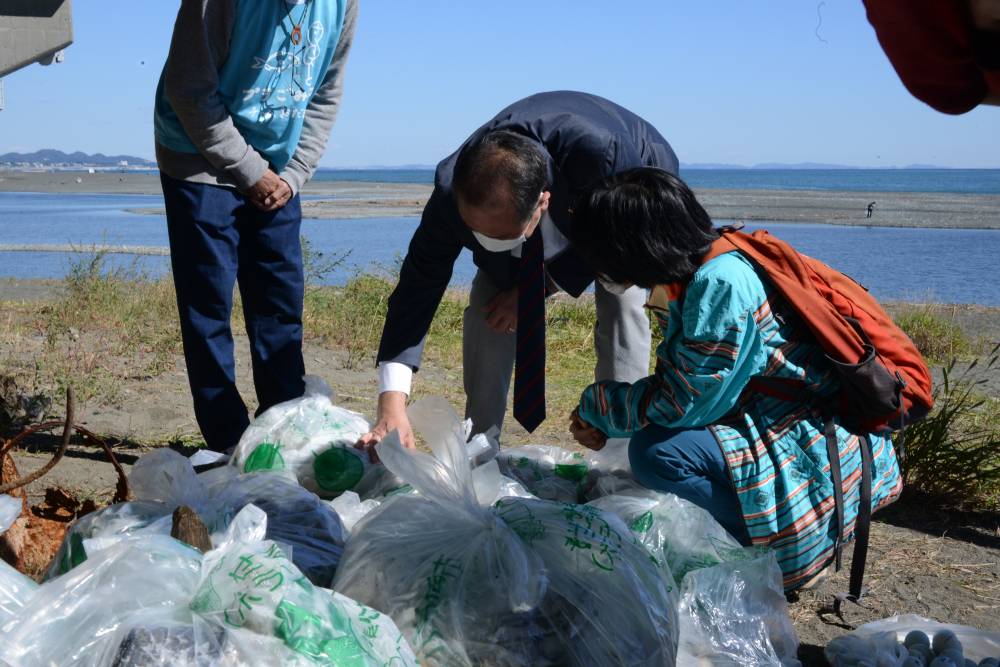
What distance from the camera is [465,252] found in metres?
13.7

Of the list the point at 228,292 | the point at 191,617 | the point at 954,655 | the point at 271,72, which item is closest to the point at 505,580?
the point at 191,617

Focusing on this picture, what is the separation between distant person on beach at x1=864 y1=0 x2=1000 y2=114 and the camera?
42.3 inches

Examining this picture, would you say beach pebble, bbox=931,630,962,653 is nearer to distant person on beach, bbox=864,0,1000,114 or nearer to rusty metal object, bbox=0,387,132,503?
distant person on beach, bbox=864,0,1000,114

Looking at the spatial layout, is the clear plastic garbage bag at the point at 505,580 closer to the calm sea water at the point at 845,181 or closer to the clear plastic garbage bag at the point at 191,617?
the clear plastic garbage bag at the point at 191,617

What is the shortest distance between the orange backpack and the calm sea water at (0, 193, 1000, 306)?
17.0ft

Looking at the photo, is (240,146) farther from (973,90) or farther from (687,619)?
(973,90)

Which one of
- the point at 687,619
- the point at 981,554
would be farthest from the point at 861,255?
the point at 687,619

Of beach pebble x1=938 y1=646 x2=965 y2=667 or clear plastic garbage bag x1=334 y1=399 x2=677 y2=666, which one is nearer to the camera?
clear plastic garbage bag x1=334 y1=399 x2=677 y2=666

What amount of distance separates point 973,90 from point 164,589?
1413 millimetres

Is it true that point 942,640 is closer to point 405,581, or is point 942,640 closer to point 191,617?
point 405,581

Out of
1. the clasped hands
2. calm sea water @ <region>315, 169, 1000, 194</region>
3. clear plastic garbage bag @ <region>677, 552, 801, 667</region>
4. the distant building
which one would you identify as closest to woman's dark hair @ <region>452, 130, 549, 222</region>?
the clasped hands

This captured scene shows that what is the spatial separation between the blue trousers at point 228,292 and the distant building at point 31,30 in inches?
63.5

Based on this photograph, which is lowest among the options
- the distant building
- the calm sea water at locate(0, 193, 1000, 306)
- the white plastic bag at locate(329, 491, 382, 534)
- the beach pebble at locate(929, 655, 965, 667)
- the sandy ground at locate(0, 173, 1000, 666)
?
the calm sea water at locate(0, 193, 1000, 306)

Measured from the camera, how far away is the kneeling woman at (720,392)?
2449 mm
